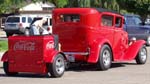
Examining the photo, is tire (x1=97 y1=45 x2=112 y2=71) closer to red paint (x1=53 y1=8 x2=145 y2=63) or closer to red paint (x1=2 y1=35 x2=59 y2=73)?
red paint (x1=53 y1=8 x2=145 y2=63)

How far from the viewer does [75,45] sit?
15242 millimetres

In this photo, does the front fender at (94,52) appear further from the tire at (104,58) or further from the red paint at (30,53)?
the red paint at (30,53)

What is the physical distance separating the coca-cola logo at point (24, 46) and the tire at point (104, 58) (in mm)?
2477

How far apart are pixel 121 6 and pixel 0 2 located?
89.6 ft

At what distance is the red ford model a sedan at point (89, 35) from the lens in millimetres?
15078

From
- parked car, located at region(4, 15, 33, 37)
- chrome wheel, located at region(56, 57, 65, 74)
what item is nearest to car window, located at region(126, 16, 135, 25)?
chrome wheel, located at region(56, 57, 65, 74)

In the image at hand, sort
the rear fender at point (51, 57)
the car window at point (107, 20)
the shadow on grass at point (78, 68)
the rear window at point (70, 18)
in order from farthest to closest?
the car window at point (107, 20) < the rear window at point (70, 18) < the shadow on grass at point (78, 68) < the rear fender at point (51, 57)

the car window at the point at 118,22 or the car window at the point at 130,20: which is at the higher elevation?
the car window at the point at 118,22

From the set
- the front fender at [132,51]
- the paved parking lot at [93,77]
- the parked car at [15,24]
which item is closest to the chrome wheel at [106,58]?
the paved parking lot at [93,77]

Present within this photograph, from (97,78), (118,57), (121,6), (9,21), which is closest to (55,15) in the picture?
(118,57)

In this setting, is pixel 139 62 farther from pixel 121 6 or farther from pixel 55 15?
pixel 121 6


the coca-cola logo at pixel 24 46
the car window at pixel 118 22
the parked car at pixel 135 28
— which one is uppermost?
the car window at pixel 118 22

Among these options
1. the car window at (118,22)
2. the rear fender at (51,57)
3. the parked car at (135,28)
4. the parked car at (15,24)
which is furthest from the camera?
the parked car at (15,24)

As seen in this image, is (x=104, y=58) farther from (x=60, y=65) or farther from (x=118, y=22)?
(x=60, y=65)
